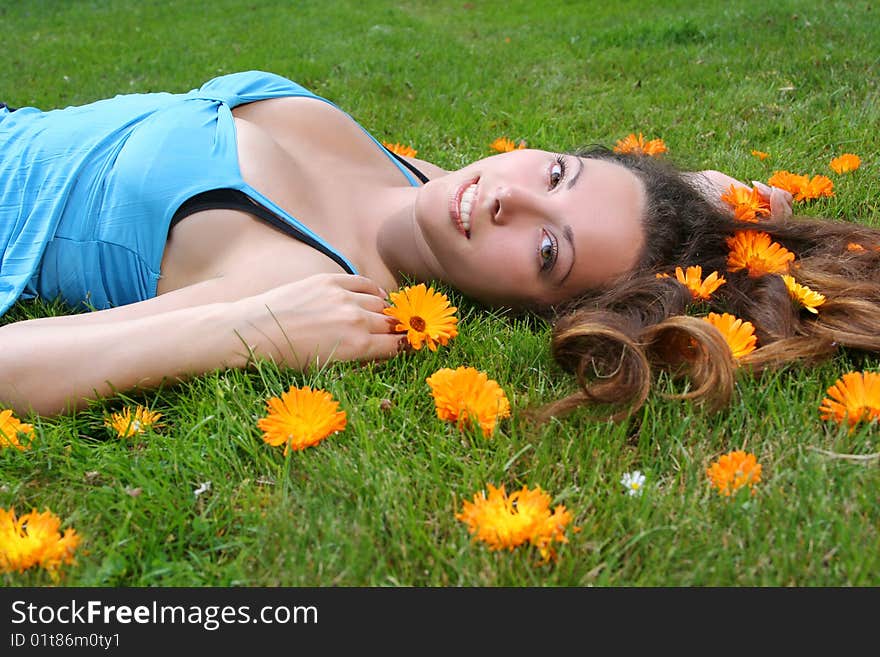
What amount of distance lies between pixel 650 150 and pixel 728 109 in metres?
1.04

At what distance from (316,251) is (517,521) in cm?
115

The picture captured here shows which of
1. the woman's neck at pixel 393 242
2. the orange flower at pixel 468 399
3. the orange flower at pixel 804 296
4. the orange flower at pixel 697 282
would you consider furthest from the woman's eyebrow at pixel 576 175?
the orange flower at pixel 468 399

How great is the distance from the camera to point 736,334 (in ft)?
6.51

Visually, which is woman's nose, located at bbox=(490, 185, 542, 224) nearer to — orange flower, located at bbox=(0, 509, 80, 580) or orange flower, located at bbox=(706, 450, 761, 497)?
orange flower, located at bbox=(706, 450, 761, 497)

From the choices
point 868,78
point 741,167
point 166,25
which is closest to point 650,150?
point 741,167

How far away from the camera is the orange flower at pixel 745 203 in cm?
261

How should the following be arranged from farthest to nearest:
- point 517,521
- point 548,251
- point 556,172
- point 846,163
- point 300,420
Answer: point 846,163 → point 556,172 → point 548,251 → point 300,420 → point 517,521

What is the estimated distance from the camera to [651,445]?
1699 millimetres

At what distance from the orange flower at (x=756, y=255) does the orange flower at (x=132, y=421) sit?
1.80 m

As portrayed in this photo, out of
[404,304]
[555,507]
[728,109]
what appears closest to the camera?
[555,507]

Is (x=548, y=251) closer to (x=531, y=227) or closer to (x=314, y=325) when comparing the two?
(x=531, y=227)

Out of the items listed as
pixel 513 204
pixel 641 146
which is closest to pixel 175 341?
pixel 513 204
